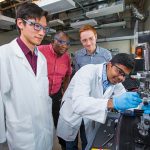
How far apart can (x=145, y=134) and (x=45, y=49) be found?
4.86 feet

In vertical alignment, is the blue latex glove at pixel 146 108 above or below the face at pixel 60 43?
below

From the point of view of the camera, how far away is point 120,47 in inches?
288

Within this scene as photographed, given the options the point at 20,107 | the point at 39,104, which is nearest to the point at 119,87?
the point at 39,104

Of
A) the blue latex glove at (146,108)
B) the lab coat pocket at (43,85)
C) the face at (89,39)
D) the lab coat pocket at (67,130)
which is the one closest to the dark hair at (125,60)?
the blue latex glove at (146,108)

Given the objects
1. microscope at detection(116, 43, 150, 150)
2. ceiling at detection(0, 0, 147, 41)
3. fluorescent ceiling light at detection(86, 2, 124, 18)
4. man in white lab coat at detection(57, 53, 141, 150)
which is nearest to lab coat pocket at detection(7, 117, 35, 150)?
man in white lab coat at detection(57, 53, 141, 150)

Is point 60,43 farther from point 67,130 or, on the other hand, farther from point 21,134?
point 21,134

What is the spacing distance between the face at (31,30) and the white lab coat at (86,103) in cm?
37

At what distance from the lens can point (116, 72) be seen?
121cm

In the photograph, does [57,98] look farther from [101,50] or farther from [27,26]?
[27,26]

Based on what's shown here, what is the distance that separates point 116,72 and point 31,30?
1.98ft

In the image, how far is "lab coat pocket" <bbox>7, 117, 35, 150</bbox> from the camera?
3.51 ft

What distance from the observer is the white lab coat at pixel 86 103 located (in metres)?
1.06

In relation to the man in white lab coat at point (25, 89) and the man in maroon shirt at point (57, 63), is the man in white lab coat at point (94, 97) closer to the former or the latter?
the man in white lab coat at point (25, 89)

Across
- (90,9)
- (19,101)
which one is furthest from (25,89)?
(90,9)
